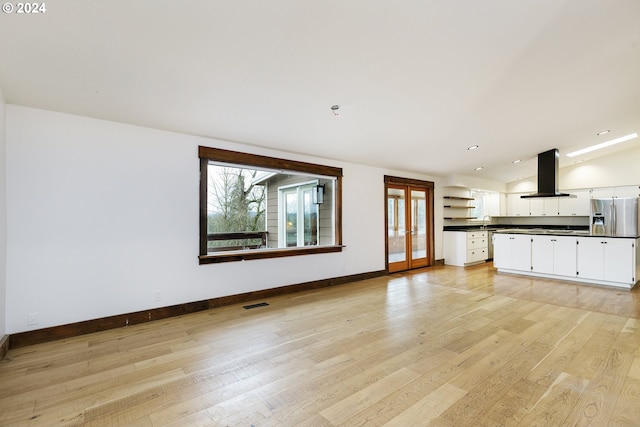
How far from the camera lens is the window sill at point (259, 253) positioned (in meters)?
4.12

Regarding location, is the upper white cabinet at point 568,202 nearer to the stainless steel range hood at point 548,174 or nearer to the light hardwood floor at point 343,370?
the stainless steel range hood at point 548,174

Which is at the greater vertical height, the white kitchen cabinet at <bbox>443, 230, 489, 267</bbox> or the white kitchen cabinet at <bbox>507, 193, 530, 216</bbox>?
the white kitchen cabinet at <bbox>507, 193, 530, 216</bbox>

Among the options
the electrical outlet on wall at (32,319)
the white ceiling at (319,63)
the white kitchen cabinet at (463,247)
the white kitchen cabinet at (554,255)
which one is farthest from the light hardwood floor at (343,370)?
the white kitchen cabinet at (463,247)

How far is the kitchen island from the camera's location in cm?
518

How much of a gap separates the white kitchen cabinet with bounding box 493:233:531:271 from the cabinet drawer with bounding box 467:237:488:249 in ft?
2.91

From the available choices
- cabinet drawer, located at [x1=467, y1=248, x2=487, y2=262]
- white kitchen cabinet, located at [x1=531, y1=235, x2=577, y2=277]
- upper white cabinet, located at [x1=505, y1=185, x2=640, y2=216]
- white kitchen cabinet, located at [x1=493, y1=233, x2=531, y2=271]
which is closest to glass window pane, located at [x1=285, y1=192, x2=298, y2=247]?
white kitchen cabinet, located at [x1=493, y1=233, x2=531, y2=271]

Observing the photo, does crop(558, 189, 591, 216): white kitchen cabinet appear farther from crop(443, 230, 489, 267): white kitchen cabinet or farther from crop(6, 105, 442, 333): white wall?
crop(6, 105, 442, 333): white wall

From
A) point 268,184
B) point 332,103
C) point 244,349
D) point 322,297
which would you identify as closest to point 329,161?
point 268,184

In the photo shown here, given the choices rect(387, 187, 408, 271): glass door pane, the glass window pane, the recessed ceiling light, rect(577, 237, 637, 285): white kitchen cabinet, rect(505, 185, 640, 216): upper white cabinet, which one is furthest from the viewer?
rect(505, 185, 640, 216): upper white cabinet

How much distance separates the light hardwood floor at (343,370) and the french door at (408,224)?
2.86 meters

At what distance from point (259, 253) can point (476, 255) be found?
6.19 meters

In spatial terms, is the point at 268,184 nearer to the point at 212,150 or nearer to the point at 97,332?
the point at 212,150

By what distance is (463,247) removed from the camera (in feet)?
25.1

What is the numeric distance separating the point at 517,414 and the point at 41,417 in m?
2.99
